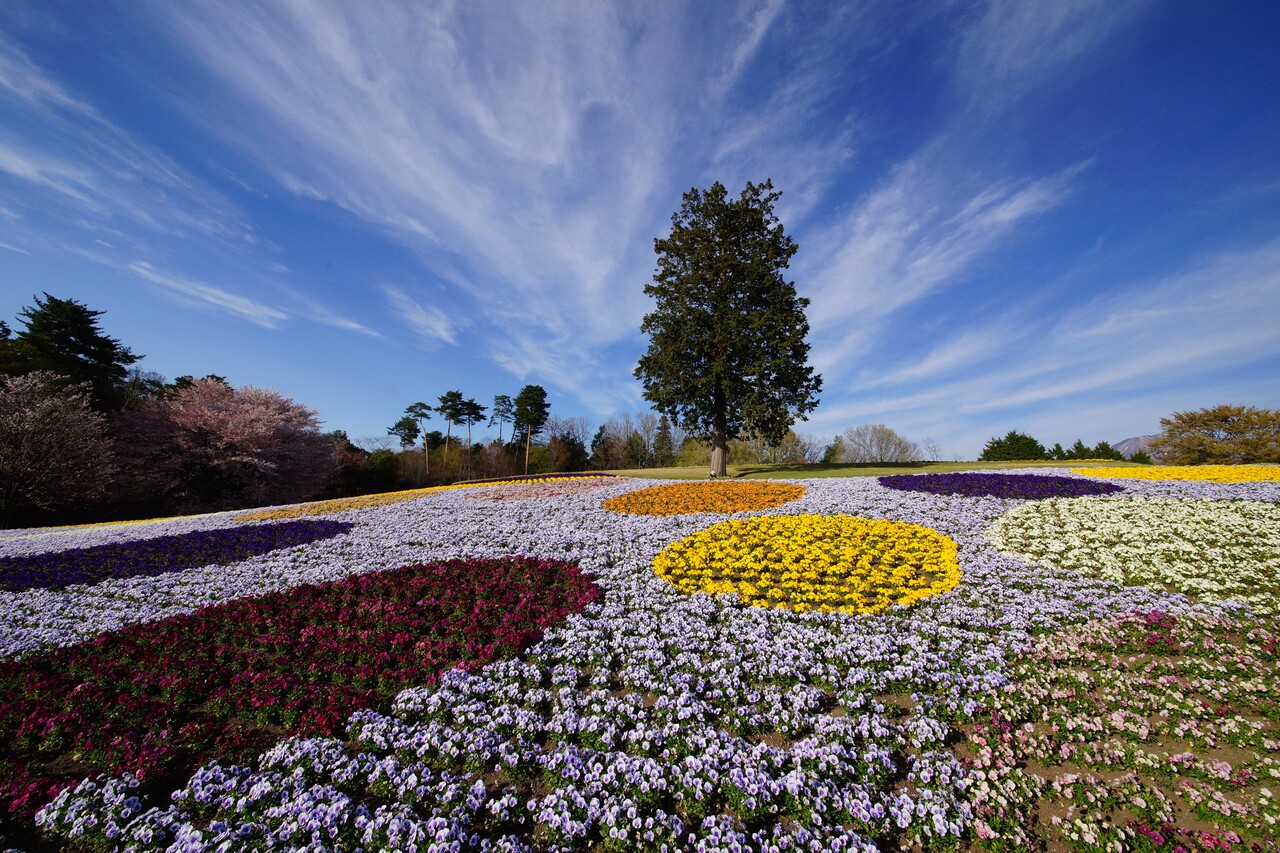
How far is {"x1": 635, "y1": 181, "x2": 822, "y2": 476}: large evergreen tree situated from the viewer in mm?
29109

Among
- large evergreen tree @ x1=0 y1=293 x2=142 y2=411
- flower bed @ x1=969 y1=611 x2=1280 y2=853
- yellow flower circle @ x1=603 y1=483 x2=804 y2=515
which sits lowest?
flower bed @ x1=969 y1=611 x2=1280 y2=853

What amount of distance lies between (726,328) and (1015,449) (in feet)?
102

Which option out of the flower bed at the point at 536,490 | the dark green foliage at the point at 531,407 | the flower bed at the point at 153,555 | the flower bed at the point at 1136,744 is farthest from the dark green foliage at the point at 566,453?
the flower bed at the point at 1136,744

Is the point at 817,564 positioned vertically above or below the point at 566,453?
below

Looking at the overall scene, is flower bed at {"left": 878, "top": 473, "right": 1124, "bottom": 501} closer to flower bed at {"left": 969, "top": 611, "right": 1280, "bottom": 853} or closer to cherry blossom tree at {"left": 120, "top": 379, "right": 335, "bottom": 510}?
flower bed at {"left": 969, "top": 611, "right": 1280, "bottom": 853}

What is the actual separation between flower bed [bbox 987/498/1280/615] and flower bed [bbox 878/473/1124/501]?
1426mm

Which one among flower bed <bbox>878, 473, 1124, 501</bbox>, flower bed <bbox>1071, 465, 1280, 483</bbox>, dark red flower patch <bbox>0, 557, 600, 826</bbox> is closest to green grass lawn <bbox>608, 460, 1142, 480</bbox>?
flower bed <bbox>1071, 465, 1280, 483</bbox>

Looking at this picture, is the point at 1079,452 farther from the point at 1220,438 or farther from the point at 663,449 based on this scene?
the point at 663,449

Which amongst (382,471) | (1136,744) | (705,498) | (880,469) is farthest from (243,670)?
(382,471)

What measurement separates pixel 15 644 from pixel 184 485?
92.3 feet

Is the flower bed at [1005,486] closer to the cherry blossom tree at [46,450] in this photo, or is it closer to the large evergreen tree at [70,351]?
the cherry blossom tree at [46,450]

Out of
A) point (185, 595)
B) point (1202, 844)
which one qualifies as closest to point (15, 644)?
point (185, 595)

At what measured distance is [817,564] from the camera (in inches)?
372

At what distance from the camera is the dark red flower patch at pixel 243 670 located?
4.37 metres
